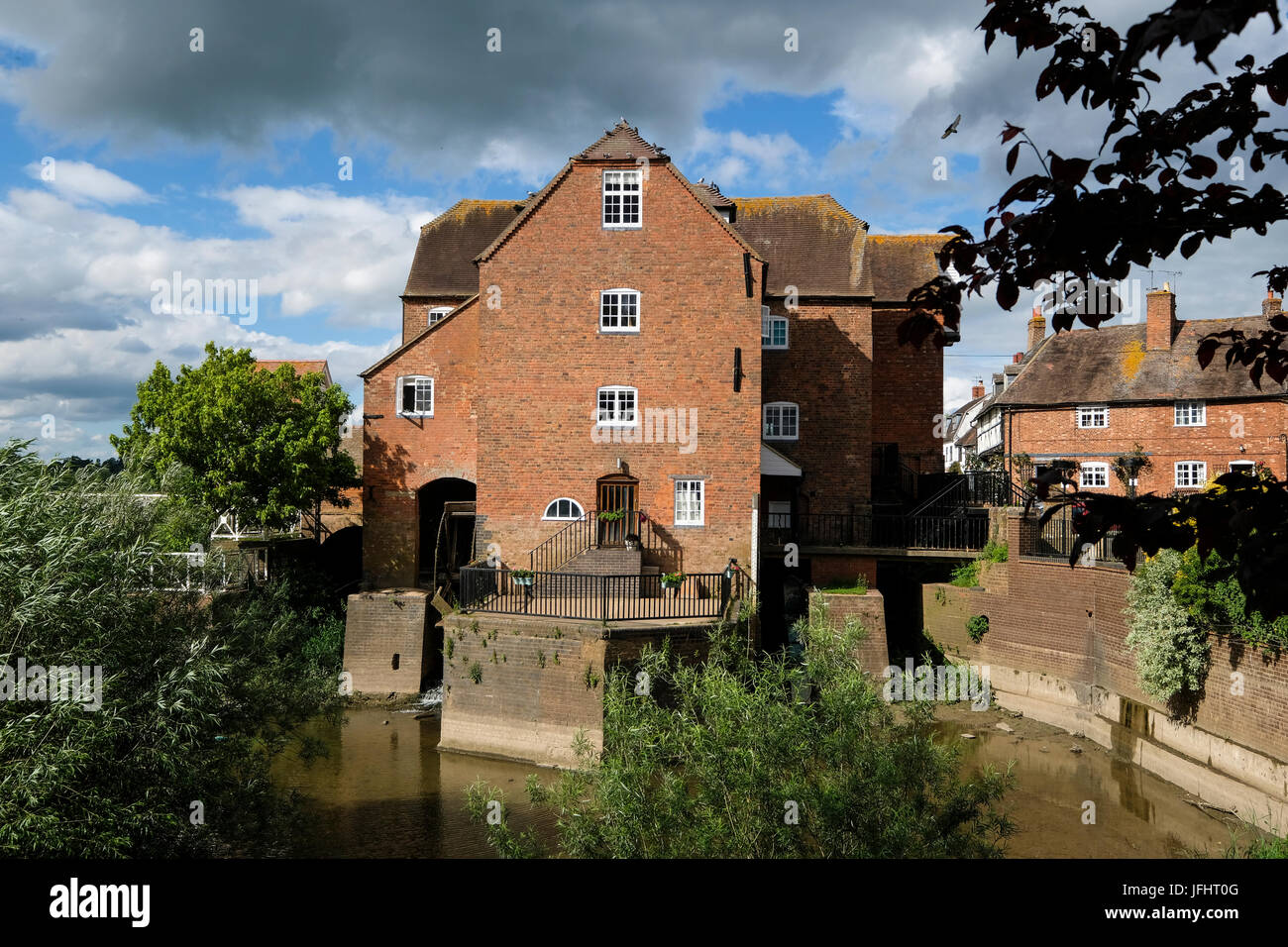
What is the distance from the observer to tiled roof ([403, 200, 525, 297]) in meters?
28.6

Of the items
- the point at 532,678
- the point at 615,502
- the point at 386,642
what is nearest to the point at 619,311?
the point at 615,502

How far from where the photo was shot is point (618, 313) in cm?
2033

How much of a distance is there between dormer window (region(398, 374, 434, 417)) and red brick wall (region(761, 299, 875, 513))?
32.1ft

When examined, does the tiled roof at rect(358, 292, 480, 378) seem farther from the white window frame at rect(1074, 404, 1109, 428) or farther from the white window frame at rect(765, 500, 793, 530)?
the white window frame at rect(1074, 404, 1109, 428)

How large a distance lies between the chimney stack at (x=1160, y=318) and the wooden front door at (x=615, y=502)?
23.3 metres

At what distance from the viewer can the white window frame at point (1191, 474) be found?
3009 cm

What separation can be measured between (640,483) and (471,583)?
468 cm

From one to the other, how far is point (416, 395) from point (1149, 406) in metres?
26.0

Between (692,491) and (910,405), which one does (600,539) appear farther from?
(910,405)

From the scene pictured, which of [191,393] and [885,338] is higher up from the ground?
[885,338]

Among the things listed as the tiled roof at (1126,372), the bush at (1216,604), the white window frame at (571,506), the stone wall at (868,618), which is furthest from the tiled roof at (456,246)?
the bush at (1216,604)
